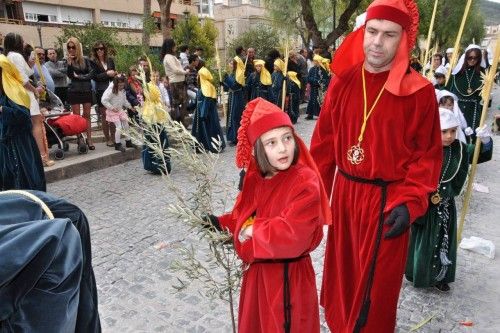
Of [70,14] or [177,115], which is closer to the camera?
[177,115]

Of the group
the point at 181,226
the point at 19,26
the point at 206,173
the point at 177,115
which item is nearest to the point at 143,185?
the point at 181,226

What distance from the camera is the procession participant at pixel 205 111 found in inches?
320

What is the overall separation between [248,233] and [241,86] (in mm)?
7840

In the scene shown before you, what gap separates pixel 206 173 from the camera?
7.01ft

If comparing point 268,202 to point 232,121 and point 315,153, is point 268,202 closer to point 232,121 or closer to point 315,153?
point 315,153

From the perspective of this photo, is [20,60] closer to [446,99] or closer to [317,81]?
[446,99]

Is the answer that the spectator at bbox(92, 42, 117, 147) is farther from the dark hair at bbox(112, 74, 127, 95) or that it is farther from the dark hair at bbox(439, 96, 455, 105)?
the dark hair at bbox(439, 96, 455, 105)

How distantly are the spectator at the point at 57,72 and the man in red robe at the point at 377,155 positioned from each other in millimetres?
8177

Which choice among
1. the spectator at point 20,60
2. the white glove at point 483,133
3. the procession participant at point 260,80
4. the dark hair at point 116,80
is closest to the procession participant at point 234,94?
the procession participant at point 260,80

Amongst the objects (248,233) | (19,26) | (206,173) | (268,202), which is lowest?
(248,233)

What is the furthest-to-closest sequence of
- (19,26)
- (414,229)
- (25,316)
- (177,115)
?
1. (19,26)
2. (177,115)
3. (414,229)
4. (25,316)

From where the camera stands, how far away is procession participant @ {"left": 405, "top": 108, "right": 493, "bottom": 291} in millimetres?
3396

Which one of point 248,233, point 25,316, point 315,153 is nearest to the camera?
point 25,316

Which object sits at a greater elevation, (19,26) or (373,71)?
(19,26)
